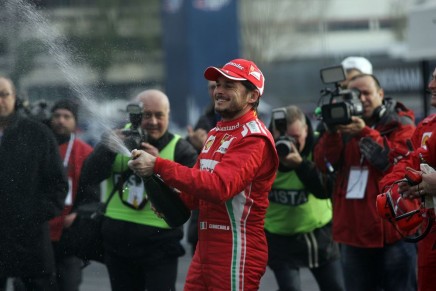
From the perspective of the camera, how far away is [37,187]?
7.11 m

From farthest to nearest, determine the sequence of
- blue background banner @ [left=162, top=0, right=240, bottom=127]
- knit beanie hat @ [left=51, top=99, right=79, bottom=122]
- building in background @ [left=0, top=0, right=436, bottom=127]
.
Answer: blue background banner @ [left=162, top=0, right=240, bottom=127] < building in background @ [left=0, top=0, right=436, bottom=127] < knit beanie hat @ [left=51, top=99, right=79, bottom=122]

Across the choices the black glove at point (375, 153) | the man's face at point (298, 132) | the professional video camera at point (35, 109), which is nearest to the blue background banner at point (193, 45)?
the professional video camera at point (35, 109)

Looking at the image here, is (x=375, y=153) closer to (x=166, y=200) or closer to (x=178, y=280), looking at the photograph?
(x=166, y=200)

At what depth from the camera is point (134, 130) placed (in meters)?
5.93

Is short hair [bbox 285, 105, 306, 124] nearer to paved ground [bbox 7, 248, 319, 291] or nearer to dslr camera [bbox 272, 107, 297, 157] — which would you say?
dslr camera [bbox 272, 107, 297, 157]

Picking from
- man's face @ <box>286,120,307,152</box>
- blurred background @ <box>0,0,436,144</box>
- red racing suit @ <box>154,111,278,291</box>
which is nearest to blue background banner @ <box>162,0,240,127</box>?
blurred background @ <box>0,0,436,144</box>

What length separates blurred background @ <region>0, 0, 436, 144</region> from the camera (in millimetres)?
7277

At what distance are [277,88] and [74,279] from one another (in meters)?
29.8

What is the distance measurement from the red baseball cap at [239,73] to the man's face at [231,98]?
0.04 meters

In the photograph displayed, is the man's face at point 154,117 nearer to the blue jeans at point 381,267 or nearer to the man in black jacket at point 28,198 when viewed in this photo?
the man in black jacket at point 28,198

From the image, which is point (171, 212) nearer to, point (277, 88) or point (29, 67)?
point (29, 67)

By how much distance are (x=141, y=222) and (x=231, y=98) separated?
187 cm

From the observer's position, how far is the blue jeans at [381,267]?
22.7 feet

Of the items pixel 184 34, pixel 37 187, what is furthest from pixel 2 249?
pixel 184 34
